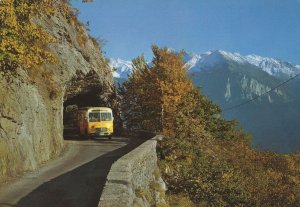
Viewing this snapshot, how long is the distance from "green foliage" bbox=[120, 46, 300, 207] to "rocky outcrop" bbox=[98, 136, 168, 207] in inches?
225

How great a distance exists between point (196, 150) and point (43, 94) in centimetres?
1329

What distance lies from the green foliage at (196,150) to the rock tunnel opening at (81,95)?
12.9 feet

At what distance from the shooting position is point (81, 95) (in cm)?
4709

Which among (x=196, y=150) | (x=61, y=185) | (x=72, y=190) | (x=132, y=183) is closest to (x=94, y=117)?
(x=196, y=150)

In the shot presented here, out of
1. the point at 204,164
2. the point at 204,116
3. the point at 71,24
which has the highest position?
the point at 71,24

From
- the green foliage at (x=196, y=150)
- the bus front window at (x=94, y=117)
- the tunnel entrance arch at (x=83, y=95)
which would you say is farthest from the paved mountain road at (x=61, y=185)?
the bus front window at (x=94, y=117)

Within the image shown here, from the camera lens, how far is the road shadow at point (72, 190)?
14.0 meters

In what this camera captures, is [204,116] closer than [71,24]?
No

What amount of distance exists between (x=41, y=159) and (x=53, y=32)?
10.7 metres

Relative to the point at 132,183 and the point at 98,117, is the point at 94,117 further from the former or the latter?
the point at 132,183

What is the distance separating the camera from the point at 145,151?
18.4 meters

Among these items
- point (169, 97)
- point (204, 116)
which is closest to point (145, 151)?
point (169, 97)

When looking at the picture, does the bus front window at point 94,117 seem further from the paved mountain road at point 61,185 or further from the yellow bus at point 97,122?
the paved mountain road at point 61,185

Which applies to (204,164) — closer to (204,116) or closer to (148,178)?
(148,178)
